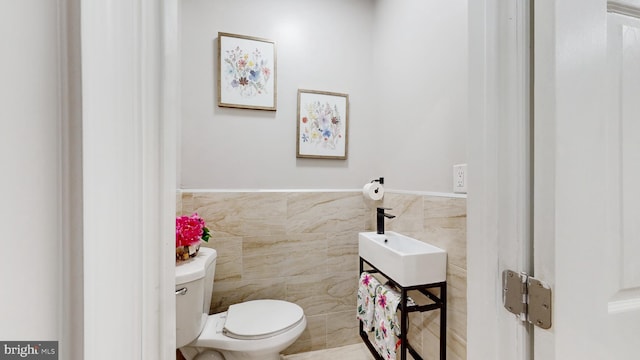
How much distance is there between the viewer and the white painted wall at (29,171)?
251 mm

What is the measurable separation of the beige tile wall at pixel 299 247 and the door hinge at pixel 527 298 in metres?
0.89

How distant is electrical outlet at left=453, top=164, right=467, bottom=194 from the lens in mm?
1128

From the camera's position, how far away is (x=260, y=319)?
143cm

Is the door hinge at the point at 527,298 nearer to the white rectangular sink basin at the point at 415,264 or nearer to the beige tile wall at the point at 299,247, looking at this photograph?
the white rectangular sink basin at the point at 415,264

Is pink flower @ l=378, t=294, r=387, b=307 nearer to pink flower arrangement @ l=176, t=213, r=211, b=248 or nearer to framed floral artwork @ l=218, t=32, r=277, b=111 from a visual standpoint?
pink flower arrangement @ l=176, t=213, r=211, b=248

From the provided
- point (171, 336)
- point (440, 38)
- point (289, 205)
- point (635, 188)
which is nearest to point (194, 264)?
point (289, 205)

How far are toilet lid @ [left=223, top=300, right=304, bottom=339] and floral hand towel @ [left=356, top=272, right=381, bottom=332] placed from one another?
1.09 feet

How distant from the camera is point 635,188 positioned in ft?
1.77

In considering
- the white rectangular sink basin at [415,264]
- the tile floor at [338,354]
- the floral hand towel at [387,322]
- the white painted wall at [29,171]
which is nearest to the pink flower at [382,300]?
the floral hand towel at [387,322]

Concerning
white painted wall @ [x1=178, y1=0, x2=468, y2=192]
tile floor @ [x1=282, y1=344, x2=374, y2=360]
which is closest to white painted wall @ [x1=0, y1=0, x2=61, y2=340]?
white painted wall @ [x1=178, y1=0, x2=468, y2=192]

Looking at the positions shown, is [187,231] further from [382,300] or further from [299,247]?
[382,300]

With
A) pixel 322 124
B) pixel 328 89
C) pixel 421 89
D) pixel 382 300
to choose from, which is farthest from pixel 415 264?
pixel 328 89

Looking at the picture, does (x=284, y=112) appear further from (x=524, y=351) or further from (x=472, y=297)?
(x=524, y=351)

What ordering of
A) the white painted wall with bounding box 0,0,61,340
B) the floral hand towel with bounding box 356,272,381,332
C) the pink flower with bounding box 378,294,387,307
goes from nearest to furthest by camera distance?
the white painted wall with bounding box 0,0,61,340 → the pink flower with bounding box 378,294,387,307 → the floral hand towel with bounding box 356,272,381,332
